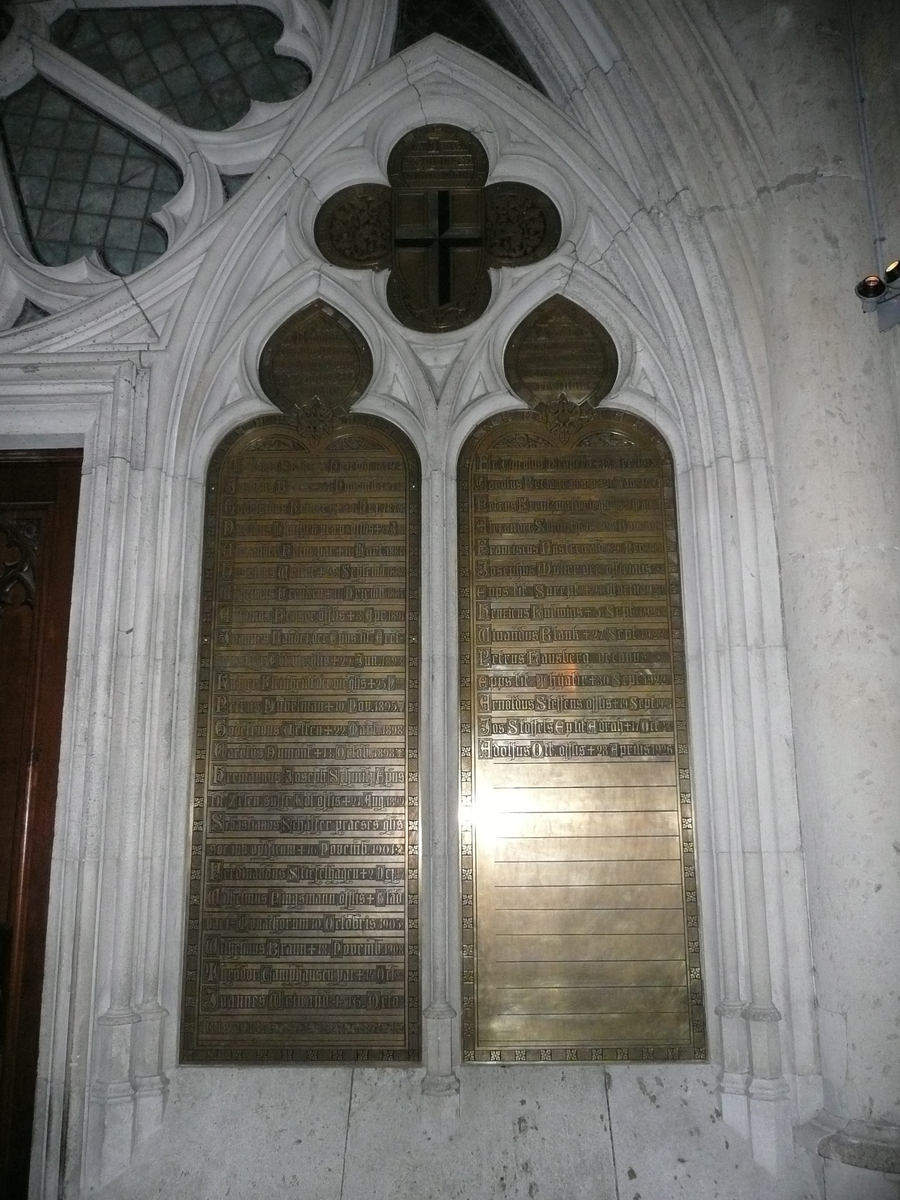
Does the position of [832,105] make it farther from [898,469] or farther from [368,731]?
[368,731]

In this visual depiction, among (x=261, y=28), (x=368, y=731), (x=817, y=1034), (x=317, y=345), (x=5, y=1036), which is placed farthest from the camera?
(x=261, y=28)

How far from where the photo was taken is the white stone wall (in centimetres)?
316

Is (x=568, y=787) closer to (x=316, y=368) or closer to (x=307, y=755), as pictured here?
(x=307, y=755)

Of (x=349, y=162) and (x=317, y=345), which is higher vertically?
(x=349, y=162)

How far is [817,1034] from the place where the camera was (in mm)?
3227

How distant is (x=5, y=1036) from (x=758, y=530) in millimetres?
3148

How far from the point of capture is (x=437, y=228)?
4.22 meters

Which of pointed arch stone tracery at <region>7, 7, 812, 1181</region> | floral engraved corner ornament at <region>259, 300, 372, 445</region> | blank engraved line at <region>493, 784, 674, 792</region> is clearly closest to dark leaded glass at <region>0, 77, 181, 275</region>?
pointed arch stone tracery at <region>7, 7, 812, 1181</region>

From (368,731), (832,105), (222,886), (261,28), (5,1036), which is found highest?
(261,28)

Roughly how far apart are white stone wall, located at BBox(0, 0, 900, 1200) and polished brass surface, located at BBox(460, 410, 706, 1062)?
90mm

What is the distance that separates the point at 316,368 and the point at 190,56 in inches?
61.7

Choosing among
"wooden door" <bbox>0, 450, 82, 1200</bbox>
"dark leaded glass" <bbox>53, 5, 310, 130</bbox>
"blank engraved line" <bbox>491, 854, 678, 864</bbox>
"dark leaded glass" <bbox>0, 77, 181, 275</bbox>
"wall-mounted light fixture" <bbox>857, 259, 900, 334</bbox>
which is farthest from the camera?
"dark leaded glass" <bbox>53, 5, 310, 130</bbox>

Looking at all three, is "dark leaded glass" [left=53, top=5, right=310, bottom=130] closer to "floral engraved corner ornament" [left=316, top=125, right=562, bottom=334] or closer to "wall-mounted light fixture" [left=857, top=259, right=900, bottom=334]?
"floral engraved corner ornament" [left=316, top=125, right=562, bottom=334]

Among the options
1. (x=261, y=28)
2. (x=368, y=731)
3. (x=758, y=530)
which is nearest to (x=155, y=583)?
(x=368, y=731)
